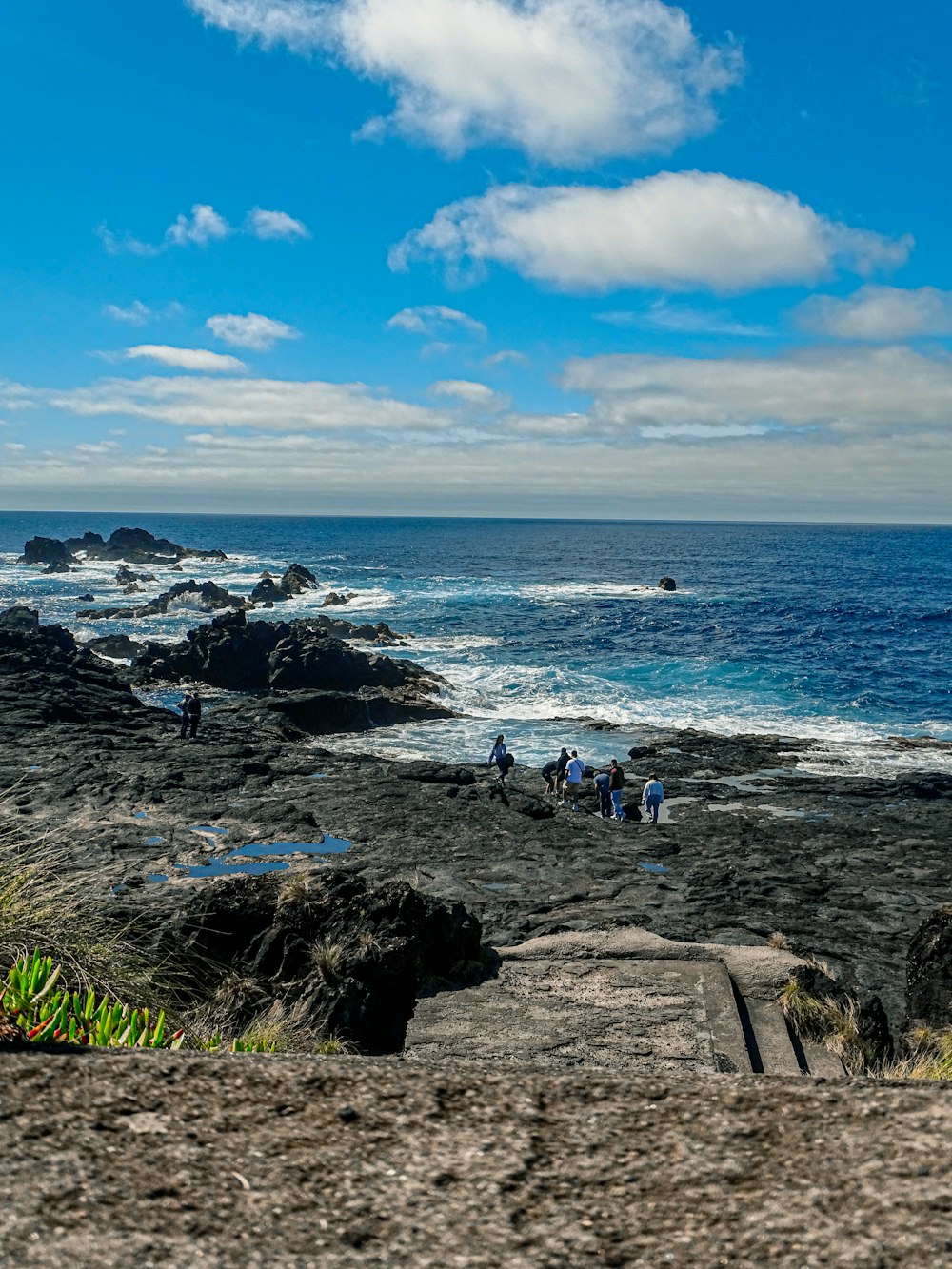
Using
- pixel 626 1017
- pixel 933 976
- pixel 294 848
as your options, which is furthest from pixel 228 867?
pixel 933 976

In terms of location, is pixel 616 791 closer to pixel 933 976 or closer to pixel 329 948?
pixel 933 976

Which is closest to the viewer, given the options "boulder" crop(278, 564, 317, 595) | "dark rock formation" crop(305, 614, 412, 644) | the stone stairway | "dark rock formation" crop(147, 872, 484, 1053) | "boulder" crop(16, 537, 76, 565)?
the stone stairway

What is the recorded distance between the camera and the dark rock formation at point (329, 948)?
792 centimetres

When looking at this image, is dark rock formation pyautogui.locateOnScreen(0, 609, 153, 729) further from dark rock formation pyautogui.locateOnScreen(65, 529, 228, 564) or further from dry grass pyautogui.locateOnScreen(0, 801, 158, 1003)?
dark rock formation pyautogui.locateOnScreen(65, 529, 228, 564)

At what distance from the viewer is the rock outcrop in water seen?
106625 millimetres

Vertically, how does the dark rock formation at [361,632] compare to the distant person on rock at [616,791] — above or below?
above

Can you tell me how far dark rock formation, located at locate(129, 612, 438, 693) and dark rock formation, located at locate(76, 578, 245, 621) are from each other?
1951 cm

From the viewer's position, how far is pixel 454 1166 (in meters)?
2.48

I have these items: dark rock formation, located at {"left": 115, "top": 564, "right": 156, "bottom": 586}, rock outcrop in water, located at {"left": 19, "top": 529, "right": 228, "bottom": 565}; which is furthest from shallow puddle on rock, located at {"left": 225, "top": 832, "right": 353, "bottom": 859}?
rock outcrop in water, located at {"left": 19, "top": 529, "right": 228, "bottom": 565}

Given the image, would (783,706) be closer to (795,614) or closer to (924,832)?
(924,832)

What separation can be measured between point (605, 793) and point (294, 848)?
804cm

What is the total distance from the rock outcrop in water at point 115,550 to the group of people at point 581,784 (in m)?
88.8

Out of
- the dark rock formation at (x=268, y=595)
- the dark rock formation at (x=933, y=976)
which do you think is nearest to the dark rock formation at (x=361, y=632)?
the dark rock formation at (x=268, y=595)

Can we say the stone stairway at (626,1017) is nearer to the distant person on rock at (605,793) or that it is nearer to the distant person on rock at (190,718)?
the distant person on rock at (605,793)
